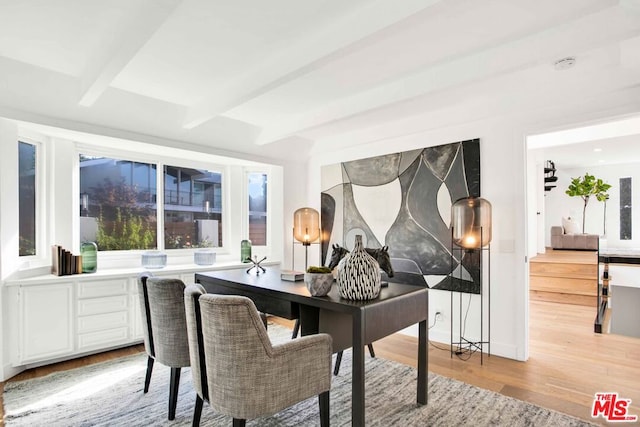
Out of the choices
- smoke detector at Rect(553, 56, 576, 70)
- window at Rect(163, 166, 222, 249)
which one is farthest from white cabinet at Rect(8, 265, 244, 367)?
smoke detector at Rect(553, 56, 576, 70)

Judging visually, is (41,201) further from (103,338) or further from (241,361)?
(241,361)

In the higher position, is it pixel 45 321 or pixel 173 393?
pixel 45 321

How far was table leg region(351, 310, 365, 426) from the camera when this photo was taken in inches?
72.1

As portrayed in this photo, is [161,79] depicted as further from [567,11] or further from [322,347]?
[567,11]

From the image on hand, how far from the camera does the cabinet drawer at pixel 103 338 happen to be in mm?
3236

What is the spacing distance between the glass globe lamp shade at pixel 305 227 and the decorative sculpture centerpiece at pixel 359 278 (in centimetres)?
265

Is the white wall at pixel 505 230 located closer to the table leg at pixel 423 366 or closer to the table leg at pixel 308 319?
the table leg at pixel 423 366

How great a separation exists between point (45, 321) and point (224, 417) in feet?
6.44

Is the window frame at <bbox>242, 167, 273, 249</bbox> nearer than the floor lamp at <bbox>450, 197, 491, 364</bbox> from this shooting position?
No

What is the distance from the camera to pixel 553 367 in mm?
2998

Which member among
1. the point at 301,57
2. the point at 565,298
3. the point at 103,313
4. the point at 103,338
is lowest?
the point at 565,298

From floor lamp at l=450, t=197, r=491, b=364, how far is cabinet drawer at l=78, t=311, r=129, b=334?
128 inches

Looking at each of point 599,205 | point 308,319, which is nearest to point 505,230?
point 308,319

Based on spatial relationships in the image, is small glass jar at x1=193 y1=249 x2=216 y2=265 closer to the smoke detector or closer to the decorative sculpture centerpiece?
the decorative sculpture centerpiece
